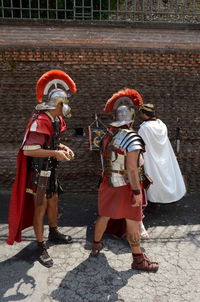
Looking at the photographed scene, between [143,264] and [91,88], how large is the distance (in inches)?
135

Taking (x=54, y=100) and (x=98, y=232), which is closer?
(x=54, y=100)

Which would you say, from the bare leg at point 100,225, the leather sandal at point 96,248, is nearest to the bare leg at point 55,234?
the leather sandal at point 96,248

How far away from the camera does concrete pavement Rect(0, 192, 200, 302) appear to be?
3.62 m

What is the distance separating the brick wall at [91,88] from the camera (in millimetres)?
6152

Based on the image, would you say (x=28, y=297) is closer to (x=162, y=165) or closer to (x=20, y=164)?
(x=20, y=164)

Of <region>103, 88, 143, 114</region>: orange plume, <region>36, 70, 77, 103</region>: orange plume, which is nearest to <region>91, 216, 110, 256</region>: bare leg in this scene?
<region>103, 88, 143, 114</region>: orange plume

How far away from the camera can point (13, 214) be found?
414cm

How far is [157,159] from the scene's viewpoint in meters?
5.38

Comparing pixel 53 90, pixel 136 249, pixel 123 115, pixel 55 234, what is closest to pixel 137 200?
pixel 136 249

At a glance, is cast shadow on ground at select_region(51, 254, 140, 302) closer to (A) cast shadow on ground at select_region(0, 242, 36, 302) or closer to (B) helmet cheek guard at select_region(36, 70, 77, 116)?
(A) cast shadow on ground at select_region(0, 242, 36, 302)

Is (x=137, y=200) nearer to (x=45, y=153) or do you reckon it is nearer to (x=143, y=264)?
(x=143, y=264)

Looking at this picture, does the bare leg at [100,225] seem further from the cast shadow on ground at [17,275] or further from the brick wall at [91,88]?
the brick wall at [91,88]

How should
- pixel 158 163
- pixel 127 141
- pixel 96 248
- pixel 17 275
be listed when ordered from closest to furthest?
pixel 127 141 < pixel 17 275 < pixel 96 248 < pixel 158 163

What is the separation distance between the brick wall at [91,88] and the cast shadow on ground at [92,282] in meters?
2.62
